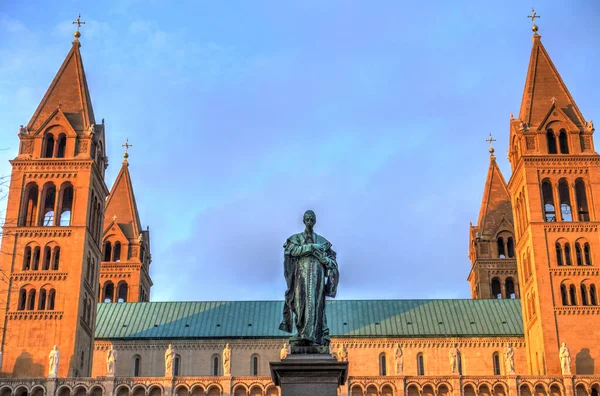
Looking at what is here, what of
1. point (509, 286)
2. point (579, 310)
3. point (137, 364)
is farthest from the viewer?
point (509, 286)

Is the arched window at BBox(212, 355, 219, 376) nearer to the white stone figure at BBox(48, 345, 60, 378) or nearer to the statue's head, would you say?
the white stone figure at BBox(48, 345, 60, 378)

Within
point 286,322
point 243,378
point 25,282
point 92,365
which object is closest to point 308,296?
point 286,322

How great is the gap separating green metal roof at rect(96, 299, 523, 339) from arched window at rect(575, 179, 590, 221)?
1115 cm

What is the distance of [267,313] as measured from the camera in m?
76.5

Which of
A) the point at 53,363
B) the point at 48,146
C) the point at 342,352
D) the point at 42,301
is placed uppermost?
the point at 48,146

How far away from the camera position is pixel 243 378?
63375 mm

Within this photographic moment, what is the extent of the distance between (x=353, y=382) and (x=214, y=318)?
1649cm

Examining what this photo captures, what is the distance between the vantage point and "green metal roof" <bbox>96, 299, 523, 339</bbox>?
2894 inches

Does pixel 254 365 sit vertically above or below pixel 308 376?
above

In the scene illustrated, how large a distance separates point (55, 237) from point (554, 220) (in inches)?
1500

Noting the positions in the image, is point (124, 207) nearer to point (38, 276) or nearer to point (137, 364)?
point (137, 364)

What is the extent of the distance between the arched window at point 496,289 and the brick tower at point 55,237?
130 ft

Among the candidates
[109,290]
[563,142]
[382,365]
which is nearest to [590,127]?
[563,142]

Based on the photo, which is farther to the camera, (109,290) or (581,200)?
(109,290)
